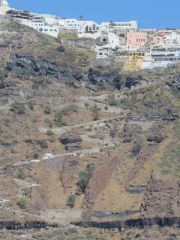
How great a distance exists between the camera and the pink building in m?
184

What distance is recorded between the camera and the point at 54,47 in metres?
173

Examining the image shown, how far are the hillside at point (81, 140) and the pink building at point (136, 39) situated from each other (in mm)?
8948

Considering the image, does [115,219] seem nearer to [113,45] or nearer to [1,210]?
[1,210]

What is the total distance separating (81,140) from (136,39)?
37599mm

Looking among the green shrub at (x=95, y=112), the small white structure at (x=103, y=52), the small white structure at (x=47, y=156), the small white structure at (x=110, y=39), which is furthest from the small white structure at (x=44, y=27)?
the small white structure at (x=47, y=156)

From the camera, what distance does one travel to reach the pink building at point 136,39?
18425 cm

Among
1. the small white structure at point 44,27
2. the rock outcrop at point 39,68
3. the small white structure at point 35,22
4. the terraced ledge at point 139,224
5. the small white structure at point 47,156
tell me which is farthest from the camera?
the small white structure at point 44,27

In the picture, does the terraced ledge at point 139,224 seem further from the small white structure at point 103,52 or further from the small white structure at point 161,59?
the small white structure at point 103,52

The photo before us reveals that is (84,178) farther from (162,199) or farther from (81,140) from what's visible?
(162,199)

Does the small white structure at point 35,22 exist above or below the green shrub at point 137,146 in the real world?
above

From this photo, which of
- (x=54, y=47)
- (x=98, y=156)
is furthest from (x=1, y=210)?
(x=54, y=47)

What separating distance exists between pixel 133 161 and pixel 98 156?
4.10 meters

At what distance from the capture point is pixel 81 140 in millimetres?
150500

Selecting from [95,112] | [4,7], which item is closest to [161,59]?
[95,112]
